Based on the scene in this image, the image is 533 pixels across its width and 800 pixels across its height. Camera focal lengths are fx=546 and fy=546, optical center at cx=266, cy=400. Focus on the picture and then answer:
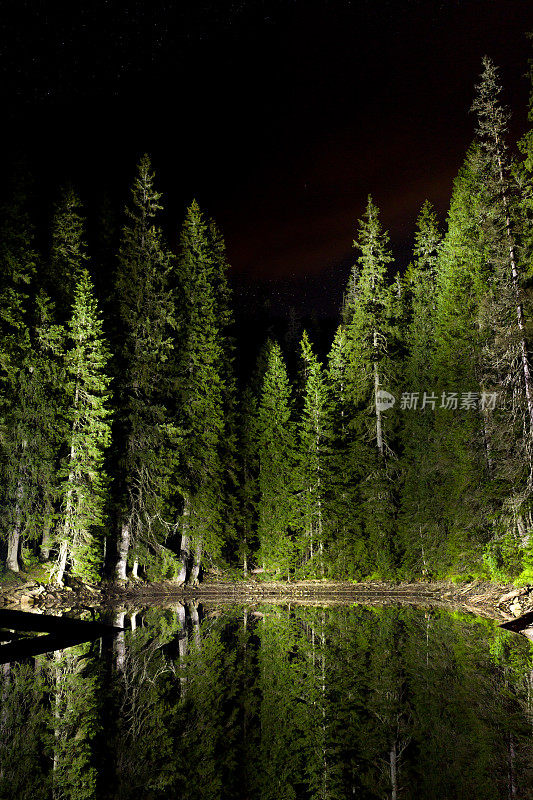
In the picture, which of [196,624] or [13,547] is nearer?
[196,624]

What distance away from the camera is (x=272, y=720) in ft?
22.6

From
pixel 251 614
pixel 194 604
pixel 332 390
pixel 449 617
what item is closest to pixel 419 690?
pixel 449 617

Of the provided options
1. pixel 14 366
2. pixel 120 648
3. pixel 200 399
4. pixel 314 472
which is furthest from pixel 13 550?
pixel 314 472

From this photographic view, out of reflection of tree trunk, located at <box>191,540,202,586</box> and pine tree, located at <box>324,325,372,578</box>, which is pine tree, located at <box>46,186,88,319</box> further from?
pine tree, located at <box>324,325,372,578</box>

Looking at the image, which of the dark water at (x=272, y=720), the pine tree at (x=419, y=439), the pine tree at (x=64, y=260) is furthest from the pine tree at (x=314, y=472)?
the dark water at (x=272, y=720)

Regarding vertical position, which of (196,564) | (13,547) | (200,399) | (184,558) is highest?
(200,399)

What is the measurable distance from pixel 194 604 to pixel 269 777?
17128mm

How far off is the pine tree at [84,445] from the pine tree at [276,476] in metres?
10.1

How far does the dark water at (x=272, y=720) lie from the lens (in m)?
5.18

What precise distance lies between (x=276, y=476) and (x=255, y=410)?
4.63m

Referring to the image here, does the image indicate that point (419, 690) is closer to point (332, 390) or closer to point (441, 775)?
Result: point (441, 775)

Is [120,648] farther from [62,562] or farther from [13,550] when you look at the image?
[13,550]

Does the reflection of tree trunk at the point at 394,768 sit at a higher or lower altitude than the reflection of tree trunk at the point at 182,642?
lower

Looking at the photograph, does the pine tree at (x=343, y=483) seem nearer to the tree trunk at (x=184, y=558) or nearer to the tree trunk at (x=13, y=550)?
the tree trunk at (x=184, y=558)
